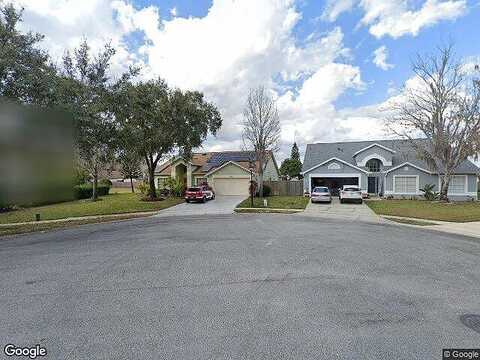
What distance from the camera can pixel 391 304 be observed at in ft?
16.3

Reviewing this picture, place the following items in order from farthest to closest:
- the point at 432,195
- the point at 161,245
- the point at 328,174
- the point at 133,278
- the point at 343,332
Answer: the point at 328,174, the point at 432,195, the point at 161,245, the point at 133,278, the point at 343,332

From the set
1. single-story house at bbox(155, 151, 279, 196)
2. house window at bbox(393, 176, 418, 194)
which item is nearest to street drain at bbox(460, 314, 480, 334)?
single-story house at bbox(155, 151, 279, 196)

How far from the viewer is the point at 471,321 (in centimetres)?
432

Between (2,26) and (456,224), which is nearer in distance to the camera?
(2,26)

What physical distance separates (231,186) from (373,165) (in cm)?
1611

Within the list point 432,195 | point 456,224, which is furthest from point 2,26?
point 432,195

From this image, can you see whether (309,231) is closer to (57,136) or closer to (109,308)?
(109,308)

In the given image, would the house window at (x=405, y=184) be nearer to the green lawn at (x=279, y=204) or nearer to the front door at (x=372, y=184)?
the front door at (x=372, y=184)

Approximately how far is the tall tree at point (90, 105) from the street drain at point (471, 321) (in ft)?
41.8

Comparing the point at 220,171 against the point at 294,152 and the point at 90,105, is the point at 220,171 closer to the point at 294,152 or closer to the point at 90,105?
the point at 90,105

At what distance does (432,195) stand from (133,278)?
30.2 metres

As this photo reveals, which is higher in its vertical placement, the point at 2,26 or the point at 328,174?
the point at 2,26

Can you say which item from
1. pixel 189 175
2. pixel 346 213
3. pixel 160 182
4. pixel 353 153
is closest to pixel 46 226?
pixel 346 213

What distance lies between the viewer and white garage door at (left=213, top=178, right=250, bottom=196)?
115ft
